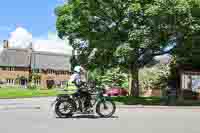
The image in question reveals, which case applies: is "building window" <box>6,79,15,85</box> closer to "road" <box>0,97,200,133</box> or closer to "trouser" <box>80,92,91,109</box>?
"trouser" <box>80,92,91,109</box>

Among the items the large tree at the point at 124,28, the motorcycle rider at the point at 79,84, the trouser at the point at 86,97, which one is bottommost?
the trouser at the point at 86,97

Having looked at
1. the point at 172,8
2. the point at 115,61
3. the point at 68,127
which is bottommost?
the point at 68,127

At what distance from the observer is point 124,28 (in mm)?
32906

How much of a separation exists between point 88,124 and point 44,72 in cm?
10402

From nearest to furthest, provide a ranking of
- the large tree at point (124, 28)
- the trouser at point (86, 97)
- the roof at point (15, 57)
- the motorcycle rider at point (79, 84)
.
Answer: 1. the motorcycle rider at point (79, 84)
2. the trouser at point (86, 97)
3. the large tree at point (124, 28)
4. the roof at point (15, 57)

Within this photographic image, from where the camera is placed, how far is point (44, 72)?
119 m

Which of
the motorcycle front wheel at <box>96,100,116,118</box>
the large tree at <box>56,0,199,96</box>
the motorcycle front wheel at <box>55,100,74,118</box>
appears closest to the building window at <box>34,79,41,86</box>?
the large tree at <box>56,0,199,96</box>

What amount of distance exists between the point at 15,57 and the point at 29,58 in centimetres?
337

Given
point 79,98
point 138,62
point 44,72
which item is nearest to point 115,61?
point 138,62

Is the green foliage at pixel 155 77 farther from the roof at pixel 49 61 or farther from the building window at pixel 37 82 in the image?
the roof at pixel 49 61

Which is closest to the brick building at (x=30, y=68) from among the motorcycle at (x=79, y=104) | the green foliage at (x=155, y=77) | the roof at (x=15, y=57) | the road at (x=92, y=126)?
the roof at (x=15, y=57)

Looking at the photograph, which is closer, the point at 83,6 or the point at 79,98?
the point at 79,98

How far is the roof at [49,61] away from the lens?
12031 centimetres

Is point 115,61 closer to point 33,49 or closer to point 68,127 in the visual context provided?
point 68,127
